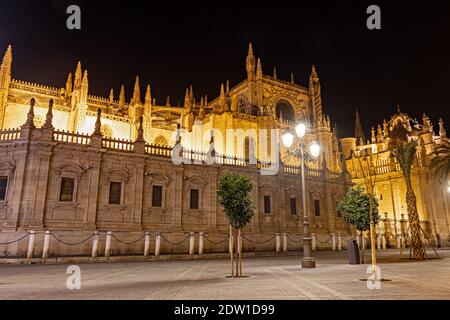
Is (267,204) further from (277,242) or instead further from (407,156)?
(407,156)

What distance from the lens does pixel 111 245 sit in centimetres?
2112

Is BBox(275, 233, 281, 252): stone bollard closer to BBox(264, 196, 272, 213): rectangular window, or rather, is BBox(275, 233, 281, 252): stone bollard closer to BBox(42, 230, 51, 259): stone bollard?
BBox(264, 196, 272, 213): rectangular window

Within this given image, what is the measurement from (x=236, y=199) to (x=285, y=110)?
4170cm

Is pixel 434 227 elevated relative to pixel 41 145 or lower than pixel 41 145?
lower

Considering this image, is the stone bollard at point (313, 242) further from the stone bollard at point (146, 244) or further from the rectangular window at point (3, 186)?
the rectangular window at point (3, 186)

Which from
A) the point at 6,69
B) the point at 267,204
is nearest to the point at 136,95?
the point at 6,69

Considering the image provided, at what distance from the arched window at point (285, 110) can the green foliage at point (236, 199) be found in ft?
130

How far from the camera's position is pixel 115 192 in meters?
22.5

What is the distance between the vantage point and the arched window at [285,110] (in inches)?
2048

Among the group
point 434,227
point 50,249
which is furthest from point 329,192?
point 50,249

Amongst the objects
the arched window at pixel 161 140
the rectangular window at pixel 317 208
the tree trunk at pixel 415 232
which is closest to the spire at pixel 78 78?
the arched window at pixel 161 140
